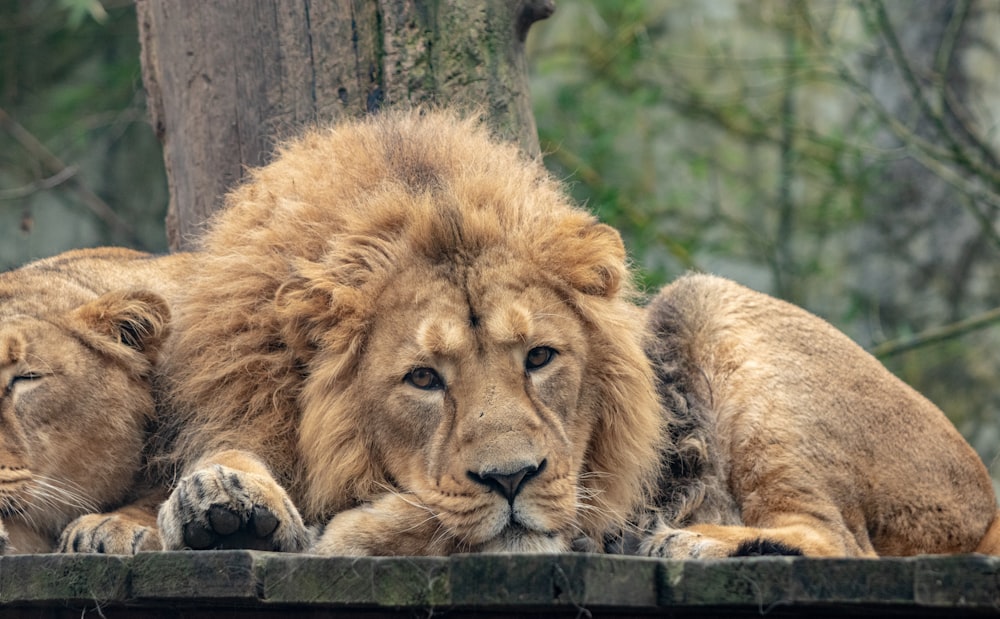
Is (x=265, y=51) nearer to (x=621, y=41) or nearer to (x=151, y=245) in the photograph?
(x=621, y=41)

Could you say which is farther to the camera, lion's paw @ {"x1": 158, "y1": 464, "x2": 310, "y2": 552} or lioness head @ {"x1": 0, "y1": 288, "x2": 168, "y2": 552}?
lioness head @ {"x1": 0, "y1": 288, "x2": 168, "y2": 552}

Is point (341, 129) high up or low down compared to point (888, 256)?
up

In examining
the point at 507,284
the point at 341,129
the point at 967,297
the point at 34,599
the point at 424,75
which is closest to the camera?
the point at 34,599

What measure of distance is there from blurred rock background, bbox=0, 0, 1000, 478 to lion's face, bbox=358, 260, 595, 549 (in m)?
3.83

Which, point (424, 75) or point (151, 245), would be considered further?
point (151, 245)

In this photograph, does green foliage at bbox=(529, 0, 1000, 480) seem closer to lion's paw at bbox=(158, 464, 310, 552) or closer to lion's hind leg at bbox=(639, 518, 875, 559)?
lion's hind leg at bbox=(639, 518, 875, 559)

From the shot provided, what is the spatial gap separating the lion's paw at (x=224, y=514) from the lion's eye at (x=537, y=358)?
27.2 inches

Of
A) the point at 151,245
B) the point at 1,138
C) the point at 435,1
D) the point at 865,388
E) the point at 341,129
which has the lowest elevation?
the point at 151,245

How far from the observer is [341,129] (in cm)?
357

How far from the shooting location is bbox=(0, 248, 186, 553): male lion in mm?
3043

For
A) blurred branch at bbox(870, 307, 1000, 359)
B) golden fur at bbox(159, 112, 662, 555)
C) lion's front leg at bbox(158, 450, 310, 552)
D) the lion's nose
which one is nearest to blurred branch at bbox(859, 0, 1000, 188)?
blurred branch at bbox(870, 307, 1000, 359)

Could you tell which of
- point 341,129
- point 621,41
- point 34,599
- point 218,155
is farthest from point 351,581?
point 621,41

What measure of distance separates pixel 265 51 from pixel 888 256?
211 inches

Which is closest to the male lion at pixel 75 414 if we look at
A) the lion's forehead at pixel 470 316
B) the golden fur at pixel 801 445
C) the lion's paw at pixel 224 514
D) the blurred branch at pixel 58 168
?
the lion's paw at pixel 224 514
